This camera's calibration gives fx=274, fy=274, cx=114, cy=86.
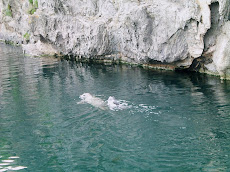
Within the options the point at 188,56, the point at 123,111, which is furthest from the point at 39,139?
the point at 188,56

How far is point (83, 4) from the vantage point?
127 feet

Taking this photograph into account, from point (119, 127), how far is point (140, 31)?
19.0 m

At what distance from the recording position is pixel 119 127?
14.3m

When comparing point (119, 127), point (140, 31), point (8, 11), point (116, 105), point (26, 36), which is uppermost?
point (8, 11)

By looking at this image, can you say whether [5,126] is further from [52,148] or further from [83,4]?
[83,4]

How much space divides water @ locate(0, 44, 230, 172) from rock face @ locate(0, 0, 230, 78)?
3.56 meters

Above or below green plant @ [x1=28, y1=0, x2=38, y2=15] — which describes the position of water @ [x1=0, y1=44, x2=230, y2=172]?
below

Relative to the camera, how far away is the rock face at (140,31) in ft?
79.6

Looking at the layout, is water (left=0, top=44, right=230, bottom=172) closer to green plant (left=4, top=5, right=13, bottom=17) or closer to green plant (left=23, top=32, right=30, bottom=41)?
green plant (left=23, top=32, right=30, bottom=41)

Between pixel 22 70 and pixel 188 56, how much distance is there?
19571 millimetres

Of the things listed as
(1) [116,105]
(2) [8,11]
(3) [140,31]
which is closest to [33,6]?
(2) [8,11]

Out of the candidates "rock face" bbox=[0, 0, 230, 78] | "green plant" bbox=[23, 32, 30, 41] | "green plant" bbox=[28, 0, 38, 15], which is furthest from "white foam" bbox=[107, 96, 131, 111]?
"green plant" bbox=[23, 32, 30, 41]

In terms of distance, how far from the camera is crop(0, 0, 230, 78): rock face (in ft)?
79.6

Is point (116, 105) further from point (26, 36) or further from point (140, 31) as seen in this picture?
point (26, 36)
